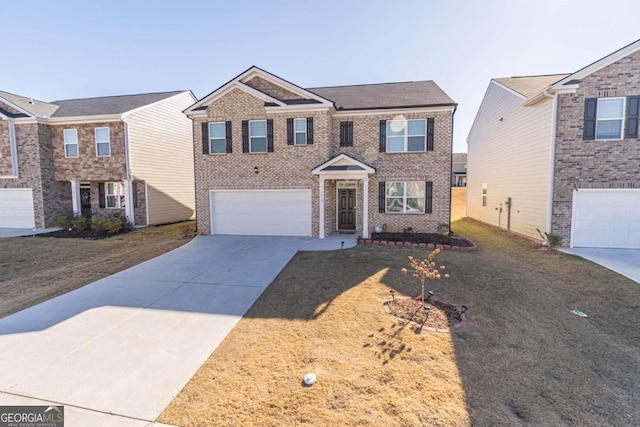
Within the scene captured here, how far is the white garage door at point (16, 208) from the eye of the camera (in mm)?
16781

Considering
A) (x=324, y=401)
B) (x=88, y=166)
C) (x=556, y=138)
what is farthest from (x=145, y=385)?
(x=88, y=166)

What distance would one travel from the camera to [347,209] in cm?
1408

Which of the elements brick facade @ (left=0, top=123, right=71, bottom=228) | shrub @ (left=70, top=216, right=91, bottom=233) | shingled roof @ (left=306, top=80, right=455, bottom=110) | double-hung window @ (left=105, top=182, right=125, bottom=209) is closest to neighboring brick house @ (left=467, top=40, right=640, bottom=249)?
shingled roof @ (left=306, top=80, right=455, bottom=110)

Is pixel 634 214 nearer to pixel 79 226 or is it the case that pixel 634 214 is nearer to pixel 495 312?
pixel 495 312

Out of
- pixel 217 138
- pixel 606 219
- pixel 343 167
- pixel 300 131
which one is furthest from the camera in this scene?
pixel 217 138

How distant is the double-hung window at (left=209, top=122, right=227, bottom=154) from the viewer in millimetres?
13586

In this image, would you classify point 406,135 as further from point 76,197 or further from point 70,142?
point 76,197

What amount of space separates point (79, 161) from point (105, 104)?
4.07 meters

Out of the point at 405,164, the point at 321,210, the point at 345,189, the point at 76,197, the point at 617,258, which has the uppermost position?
the point at 405,164

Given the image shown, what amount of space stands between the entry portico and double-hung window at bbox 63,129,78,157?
14.2 meters

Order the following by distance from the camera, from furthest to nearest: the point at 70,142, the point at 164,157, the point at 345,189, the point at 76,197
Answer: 1. the point at 164,157
2. the point at 76,197
3. the point at 70,142
4. the point at 345,189

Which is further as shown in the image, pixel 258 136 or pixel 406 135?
pixel 258 136

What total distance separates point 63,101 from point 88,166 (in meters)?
7.31

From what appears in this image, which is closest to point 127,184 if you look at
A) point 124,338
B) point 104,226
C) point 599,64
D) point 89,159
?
point 89,159
